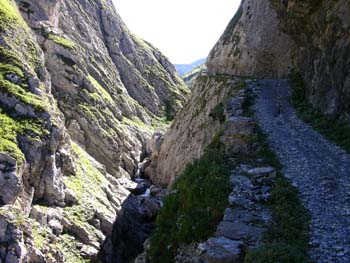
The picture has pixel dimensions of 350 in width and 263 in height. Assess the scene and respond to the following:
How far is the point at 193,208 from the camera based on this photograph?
18000 millimetres

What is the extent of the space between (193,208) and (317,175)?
639 cm

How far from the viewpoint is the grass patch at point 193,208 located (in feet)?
54.3

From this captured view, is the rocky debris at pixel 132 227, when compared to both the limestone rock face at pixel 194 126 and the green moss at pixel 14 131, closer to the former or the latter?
the limestone rock face at pixel 194 126

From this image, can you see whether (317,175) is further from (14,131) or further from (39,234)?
(14,131)

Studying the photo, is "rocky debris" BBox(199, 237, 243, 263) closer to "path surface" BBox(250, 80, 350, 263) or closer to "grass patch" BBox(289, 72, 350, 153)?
"path surface" BBox(250, 80, 350, 263)

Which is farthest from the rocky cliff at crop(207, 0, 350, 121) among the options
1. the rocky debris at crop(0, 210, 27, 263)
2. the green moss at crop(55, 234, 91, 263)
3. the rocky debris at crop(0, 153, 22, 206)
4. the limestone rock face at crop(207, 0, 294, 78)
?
the rocky debris at crop(0, 153, 22, 206)

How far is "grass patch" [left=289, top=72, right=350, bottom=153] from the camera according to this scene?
2422 cm

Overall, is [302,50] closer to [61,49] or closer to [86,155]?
[86,155]

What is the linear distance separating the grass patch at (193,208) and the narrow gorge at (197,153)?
7 centimetres

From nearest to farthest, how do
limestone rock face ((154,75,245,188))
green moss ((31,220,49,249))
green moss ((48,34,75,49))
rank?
green moss ((31,220,49,249)) < limestone rock face ((154,75,245,188)) < green moss ((48,34,75,49))

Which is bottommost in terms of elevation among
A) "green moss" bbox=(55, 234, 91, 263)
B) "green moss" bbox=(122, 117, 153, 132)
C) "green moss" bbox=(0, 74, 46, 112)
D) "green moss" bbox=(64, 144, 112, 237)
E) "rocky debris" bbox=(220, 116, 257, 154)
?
"green moss" bbox=(55, 234, 91, 263)

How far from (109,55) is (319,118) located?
341 ft

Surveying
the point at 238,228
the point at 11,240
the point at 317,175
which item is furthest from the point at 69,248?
the point at 238,228

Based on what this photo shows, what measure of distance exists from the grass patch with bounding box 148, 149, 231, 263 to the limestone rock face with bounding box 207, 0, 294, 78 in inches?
1286
